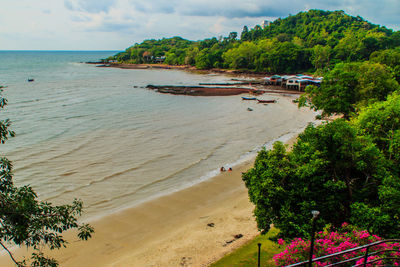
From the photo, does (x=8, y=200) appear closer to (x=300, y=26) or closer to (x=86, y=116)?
(x=86, y=116)

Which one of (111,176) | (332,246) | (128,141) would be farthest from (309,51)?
(332,246)

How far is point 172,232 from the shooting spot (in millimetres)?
18516

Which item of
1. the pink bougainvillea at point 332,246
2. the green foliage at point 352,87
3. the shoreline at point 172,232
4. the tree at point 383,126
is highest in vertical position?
the green foliage at point 352,87

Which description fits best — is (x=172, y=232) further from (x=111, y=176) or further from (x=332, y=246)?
(x=111, y=176)

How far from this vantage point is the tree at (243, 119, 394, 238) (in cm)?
1198

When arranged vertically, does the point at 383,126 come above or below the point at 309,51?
below

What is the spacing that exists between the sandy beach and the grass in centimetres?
68

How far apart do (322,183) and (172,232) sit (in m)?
10.3

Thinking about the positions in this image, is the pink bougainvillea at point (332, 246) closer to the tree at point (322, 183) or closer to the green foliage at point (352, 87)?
the tree at point (322, 183)

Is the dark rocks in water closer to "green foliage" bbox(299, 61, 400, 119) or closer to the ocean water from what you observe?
the ocean water

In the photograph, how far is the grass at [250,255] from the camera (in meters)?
13.8

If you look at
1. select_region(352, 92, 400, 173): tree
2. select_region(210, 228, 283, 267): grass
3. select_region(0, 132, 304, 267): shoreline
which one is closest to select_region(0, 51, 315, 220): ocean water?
select_region(0, 132, 304, 267): shoreline

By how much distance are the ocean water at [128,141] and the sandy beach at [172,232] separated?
2063mm

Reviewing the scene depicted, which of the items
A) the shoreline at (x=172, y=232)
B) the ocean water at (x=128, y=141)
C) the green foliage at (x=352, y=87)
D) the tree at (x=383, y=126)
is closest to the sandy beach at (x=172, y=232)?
the shoreline at (x=172, y=232)
